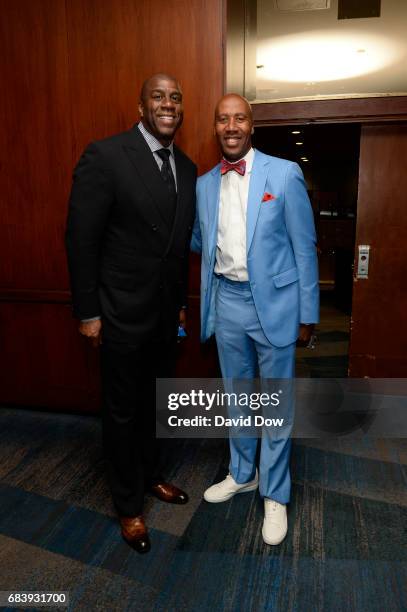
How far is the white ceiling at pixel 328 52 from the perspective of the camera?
3.79 m

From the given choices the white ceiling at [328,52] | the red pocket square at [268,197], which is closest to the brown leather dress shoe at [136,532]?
the red pocket square at [268,197]

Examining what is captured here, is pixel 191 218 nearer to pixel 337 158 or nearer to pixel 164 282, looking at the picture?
pixel 164 282

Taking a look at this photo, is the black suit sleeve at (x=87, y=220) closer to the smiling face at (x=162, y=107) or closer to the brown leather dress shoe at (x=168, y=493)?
the smiling face at (x=162, y=107)

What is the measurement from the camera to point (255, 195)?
2.05 meters

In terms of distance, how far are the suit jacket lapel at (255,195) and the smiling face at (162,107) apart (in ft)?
1.34

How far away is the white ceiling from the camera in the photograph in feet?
12.4

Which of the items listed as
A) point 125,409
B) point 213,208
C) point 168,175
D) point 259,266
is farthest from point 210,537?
point 168,175

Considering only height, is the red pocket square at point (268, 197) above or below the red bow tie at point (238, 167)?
below

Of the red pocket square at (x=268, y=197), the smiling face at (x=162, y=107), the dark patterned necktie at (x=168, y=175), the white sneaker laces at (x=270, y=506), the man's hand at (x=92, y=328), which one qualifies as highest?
the smiling face at (x=162, y=107)

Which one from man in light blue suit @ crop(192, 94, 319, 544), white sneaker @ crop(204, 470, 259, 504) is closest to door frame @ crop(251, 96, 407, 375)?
man in light blue suit @ crop(192, 94, 319, 544)

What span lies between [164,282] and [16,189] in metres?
1.75

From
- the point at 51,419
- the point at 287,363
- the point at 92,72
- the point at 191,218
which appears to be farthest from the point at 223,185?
the point at 51,419

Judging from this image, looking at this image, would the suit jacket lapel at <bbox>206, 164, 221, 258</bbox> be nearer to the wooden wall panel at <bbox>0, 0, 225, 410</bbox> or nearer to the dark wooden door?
the wooden wall panel at <bbox>0, 0, 225, 410</bbox>

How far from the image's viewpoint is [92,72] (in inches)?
118
